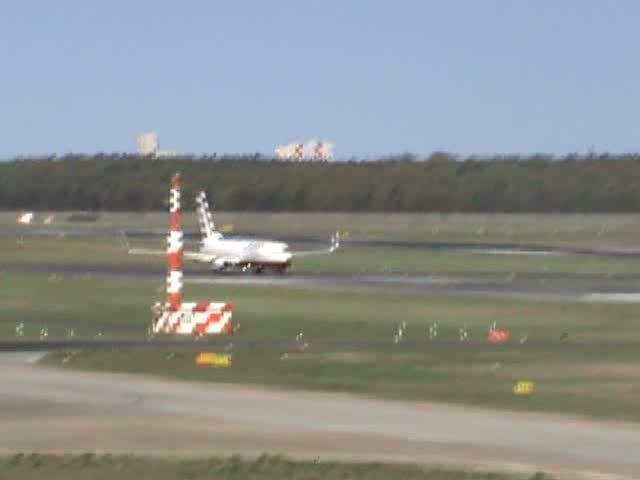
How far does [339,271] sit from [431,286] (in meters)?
16.3

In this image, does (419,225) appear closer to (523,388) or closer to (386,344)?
(386,344)

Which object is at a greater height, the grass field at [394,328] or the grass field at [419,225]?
the grass field at [394,328]

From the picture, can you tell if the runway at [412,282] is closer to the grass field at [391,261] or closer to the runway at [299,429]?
the grass field at [391,261]

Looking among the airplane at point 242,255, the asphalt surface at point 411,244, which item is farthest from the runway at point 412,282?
the asphalt surface at point 411,244

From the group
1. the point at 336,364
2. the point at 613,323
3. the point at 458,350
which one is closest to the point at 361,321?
the point at 613,323

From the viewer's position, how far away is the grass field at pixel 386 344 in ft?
154

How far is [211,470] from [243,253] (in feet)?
243

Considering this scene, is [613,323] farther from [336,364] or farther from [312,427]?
[312,427]

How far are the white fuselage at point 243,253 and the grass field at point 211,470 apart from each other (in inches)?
2859

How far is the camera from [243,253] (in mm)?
107125

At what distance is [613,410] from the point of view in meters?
42.1

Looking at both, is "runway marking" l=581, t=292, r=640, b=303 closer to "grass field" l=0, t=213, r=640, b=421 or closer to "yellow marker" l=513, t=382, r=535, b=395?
"grass field" l=0, t=213, r=640, b=421

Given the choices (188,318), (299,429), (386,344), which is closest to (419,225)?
(188,318)

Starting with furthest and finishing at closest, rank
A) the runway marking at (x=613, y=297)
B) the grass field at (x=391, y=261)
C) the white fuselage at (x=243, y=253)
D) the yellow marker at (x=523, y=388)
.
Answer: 1. the grass field at (x=391, y=261)
2. the white fuselage at (x=243, y=253)
3. the runway marking at (x=613, y=297)
4. the yellow marker at (x=523, y=388)
